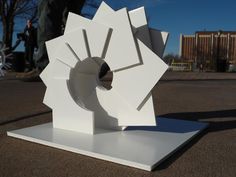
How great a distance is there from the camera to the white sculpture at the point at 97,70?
4043 millimetres

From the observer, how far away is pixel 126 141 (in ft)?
13.1

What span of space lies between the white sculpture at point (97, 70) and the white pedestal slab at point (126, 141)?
0.20 metres

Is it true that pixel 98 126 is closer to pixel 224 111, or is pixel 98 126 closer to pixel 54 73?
pixel 54 73

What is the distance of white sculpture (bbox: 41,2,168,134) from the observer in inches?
159

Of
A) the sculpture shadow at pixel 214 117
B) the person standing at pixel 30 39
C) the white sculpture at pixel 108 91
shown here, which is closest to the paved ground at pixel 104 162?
the sculpture shadow at pixel 214 117

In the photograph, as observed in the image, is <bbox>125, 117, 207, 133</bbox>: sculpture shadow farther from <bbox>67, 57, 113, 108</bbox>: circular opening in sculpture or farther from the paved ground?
<bbox>67, 57, 113, 108</bbox>: circular opening in sculpture

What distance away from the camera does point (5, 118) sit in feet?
18.7

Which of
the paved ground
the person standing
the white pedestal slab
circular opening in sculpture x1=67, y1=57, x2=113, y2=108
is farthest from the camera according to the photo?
the person standing

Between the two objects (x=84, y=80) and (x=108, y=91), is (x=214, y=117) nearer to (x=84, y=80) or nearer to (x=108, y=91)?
(x=108, y=91)

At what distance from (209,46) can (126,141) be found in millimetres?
55586

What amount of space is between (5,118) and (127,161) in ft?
10.6

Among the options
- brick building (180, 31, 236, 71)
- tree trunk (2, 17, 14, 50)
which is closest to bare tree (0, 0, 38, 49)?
tree trunk (2, 17, 14, 50)

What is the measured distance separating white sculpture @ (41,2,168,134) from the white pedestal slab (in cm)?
20

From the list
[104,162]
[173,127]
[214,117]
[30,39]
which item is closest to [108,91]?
[173,127]
